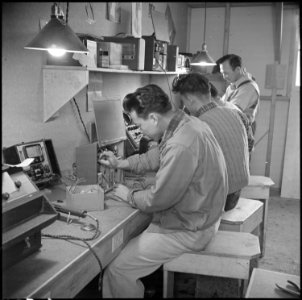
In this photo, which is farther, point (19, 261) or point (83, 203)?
point (83, 203)

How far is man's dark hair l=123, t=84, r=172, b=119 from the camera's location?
1.88 m

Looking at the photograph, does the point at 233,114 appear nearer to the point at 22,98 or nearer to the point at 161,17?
the point at 22,98

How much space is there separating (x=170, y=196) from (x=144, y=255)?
34 centimetres

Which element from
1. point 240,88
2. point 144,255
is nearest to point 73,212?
point 144,255

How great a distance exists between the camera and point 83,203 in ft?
6.50

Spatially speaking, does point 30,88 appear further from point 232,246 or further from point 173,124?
point 232,246

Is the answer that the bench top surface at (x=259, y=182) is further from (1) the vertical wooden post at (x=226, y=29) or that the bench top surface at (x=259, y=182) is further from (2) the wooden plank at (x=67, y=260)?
(1) the vertical wooden post at (x=226, y=29)

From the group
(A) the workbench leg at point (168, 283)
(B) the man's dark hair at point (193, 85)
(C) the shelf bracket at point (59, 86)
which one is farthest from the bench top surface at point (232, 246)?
(C) the shelf bracket at point (59, 86)

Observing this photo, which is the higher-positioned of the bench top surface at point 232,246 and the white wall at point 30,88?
the white wall at point 30,88

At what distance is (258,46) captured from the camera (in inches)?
194

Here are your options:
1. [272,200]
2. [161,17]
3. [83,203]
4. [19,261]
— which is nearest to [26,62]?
[83,203]

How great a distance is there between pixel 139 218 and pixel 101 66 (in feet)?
3.33

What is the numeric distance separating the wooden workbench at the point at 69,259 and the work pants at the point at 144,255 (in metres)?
0.07

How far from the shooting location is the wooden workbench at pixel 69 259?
1283mm
